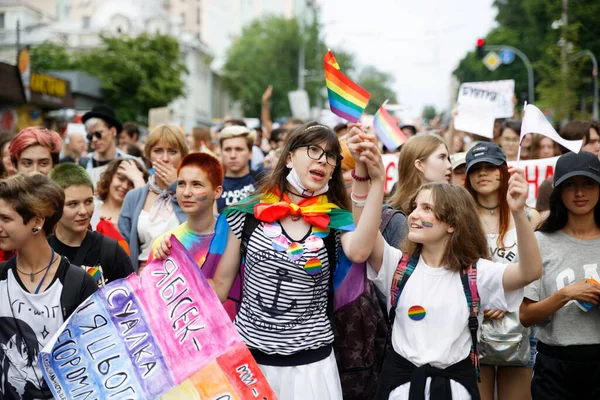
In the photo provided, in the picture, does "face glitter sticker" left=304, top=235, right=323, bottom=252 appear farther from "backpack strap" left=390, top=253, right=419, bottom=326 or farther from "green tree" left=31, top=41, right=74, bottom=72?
"green tree" left=31, top=41, right=74, bottom=72

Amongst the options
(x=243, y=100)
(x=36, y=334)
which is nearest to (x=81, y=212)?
(x=36, y=334)

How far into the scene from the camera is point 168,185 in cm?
582

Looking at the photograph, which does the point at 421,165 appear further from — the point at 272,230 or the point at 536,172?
the point at 536,172

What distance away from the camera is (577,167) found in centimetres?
405

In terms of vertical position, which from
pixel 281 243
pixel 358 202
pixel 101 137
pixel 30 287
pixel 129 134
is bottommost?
pixel 30 287

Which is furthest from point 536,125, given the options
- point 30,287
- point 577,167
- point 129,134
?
point 129,134

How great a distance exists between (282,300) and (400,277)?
0.62 m

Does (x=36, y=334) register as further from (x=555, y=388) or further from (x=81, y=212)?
(x=555, y=388)

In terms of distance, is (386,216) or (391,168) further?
(391,168)

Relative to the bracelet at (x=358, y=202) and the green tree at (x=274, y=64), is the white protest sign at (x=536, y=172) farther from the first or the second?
the green tree at (x=274, y=64)

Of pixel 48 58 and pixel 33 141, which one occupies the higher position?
pixel 48 58

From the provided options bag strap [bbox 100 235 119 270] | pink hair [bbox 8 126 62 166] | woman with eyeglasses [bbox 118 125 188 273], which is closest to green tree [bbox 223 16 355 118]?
woman with eyeglasses [bbox 118 125 188 273]

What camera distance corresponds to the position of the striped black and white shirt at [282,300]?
11.5 ft

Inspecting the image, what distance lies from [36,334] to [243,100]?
191 ft
